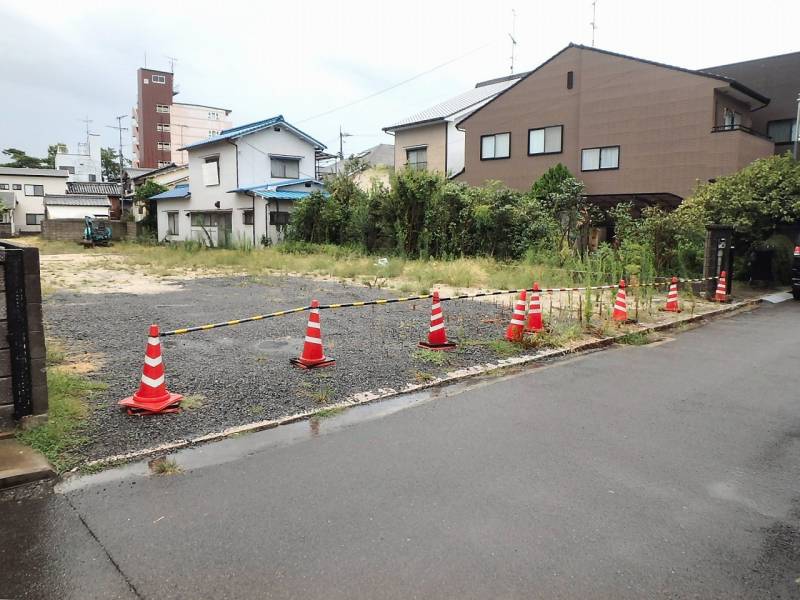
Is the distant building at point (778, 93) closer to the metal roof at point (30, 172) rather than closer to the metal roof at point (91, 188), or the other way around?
the metal roof at point (91, 188)

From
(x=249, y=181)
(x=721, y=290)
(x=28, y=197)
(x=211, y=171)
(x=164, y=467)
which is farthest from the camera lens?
(x=28, y=197)

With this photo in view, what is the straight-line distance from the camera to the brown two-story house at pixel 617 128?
19156mm

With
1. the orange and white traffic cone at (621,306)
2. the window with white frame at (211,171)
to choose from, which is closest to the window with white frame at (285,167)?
the window with white frame at (211,171)

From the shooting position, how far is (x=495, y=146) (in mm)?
25234

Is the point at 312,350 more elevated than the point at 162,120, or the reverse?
the point at 162,120

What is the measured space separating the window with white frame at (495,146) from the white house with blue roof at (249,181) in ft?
29.1

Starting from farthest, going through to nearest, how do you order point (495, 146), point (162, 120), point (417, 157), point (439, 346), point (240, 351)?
point (162, 120), point (417, 157), point (495, 146), point (439, 346), point (240, 351)

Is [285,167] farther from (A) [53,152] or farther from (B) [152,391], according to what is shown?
(A) [53,152]

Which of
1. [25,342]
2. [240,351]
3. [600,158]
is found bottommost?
[240,351]

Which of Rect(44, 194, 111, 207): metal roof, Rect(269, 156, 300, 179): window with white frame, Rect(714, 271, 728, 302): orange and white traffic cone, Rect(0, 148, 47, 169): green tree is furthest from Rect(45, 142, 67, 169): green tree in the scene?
Rect(714, 271, 728, 302): orange and white traffic cone

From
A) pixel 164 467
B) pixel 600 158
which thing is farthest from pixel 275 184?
pixel 164 467

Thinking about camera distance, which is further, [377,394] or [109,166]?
[109,166]

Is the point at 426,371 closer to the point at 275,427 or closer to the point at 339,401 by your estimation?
the point at 339,401

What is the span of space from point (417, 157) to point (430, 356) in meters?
23.9
